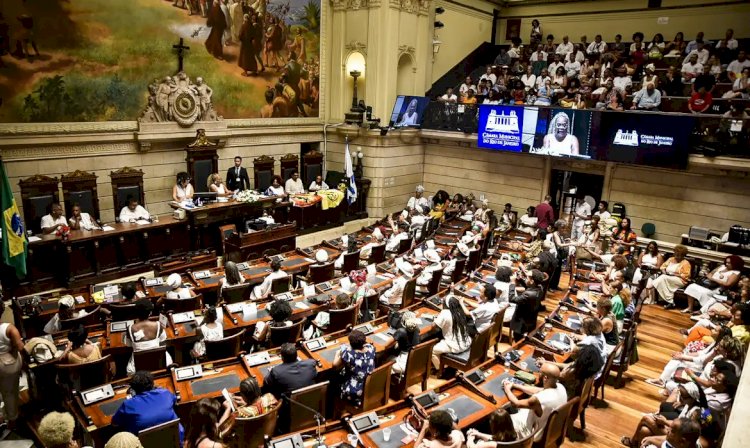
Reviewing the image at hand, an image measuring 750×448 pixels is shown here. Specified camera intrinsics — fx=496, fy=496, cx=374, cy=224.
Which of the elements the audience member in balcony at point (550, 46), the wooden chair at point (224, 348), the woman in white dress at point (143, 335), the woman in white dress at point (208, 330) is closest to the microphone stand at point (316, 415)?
the wooden chair at point (224, 348)

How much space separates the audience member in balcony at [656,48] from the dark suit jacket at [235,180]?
12.7m

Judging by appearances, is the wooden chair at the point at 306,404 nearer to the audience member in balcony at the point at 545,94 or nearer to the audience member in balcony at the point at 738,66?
the audience member in balcony at the point at 545,94

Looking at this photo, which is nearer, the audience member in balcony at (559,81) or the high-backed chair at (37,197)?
the high-backed chair at (37,197)

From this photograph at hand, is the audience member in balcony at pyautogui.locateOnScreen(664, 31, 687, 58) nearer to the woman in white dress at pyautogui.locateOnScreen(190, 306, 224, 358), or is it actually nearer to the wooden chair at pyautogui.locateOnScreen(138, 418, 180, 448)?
the woman in white dress at pyautogui.locateOnScreen(190, 306, 224, 358)

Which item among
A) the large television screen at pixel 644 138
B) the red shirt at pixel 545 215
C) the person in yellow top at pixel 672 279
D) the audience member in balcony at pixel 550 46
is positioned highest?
the audience member in balcony at pixel 550 46

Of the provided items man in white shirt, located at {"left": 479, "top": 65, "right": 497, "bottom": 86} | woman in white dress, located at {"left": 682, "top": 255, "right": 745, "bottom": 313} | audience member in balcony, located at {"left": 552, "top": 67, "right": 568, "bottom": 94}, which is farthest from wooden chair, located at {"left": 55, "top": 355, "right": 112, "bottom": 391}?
man in white shirt, located at {"left": 479, "top": 65, "right": 497, "bottom": 86}

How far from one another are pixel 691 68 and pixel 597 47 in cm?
345

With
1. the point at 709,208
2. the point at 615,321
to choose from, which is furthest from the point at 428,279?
the point at 709,208

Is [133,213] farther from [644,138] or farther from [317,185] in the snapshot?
[644,138]

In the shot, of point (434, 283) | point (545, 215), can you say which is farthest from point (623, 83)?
point (434, 283)

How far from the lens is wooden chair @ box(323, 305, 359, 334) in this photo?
697 cm

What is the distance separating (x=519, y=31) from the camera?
1995 centimetres

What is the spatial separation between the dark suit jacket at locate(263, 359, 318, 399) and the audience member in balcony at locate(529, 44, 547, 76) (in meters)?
14.9

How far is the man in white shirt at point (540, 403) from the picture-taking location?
478cm
